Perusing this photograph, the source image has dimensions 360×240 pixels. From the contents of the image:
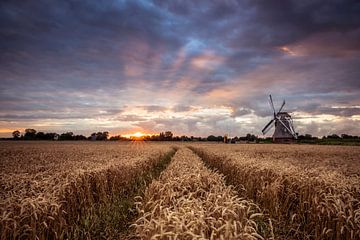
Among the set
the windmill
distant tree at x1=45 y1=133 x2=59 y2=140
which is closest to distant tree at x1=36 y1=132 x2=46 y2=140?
distant tree at x1=45 y1=133 x2=59 y2=140

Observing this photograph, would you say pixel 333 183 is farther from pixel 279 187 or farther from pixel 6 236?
pixel 6 236

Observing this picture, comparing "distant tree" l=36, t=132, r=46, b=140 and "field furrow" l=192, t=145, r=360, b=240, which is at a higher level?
"distant tree" l=36, t=132, r=46, b=140

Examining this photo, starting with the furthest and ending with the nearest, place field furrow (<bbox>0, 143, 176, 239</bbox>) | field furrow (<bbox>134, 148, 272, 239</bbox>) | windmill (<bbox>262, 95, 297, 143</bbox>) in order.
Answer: windmill (<bbox>262, 95, 297, 143</bbox>) → field furrow (<bbox>0, 143, 176, 239</bbox>) → field furrow (<bbox>134, 148, 272, 239</bbox>)

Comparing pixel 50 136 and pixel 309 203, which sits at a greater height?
pixel 50 136

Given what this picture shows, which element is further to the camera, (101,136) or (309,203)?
(101,136)

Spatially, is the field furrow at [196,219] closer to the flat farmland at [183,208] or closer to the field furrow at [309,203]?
the flat farmland at [183,208]

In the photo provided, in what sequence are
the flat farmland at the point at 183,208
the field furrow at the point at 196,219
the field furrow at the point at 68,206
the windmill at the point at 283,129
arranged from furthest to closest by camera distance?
the windmill at the point at 283,129
the field furrow at the point at 68,206
the flat farmland at the point at 183,208
the field furrow at the point at 196,219

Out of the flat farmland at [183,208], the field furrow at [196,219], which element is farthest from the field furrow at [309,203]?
the field furrow at [196,219]

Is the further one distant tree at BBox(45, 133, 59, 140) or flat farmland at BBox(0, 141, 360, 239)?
distant tree at BBox(45, 133, 59, 140)

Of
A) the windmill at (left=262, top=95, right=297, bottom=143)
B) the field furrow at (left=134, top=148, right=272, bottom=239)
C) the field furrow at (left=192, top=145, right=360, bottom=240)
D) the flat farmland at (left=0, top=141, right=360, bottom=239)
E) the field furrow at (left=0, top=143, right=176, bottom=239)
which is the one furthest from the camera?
the windmill at (left=262, top=95, right=297, bottom=143)

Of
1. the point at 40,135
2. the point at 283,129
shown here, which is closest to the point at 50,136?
the point at 40,135

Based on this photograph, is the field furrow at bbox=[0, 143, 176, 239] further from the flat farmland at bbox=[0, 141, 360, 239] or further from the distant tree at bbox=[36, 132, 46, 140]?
the distant tree at bbox=[36, 132, 46, 140]

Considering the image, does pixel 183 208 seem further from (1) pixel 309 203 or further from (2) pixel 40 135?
(2) pixel 40 135

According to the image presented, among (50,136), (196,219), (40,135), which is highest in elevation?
(40,135)
